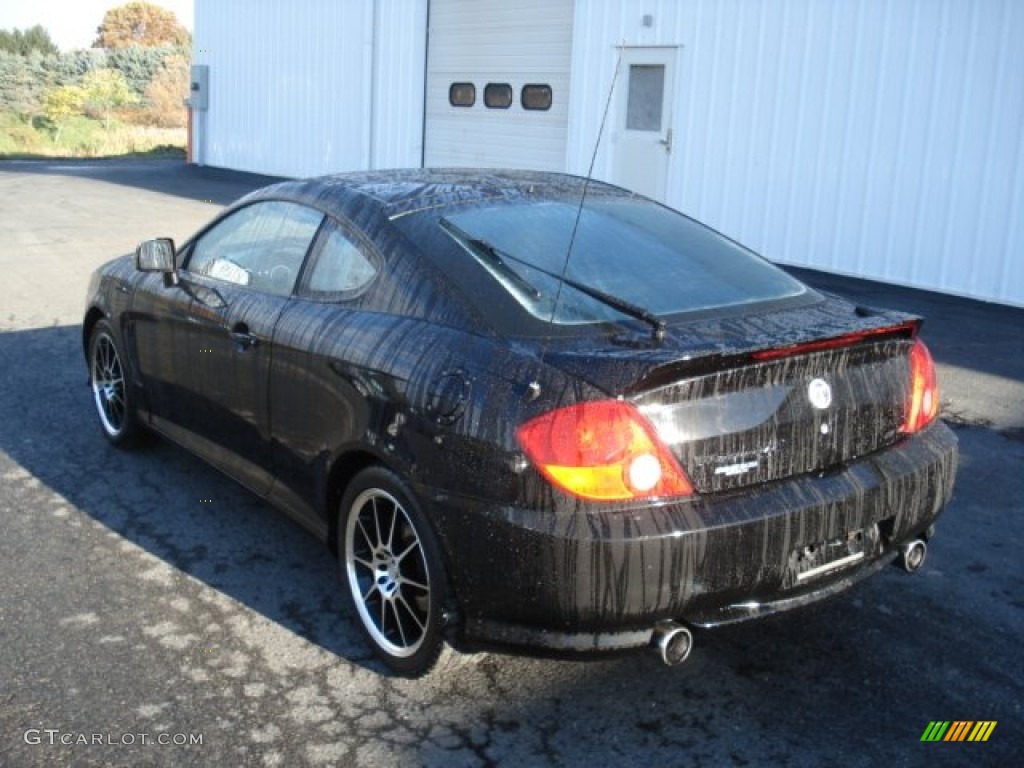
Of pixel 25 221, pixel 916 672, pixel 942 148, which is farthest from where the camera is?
pixel 25 221

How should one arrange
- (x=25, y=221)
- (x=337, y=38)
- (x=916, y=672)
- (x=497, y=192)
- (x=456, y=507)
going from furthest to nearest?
(x=337, y=38), (x=25, y=221), (x=497, y=192), (x=916, y=672), (x=456, y=507)

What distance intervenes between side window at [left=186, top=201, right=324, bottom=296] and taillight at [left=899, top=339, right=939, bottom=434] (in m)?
2.16

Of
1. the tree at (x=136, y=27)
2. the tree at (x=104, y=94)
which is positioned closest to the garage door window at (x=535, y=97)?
the tree at (x=104, y=94)

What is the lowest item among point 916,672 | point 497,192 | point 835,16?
point 916,672

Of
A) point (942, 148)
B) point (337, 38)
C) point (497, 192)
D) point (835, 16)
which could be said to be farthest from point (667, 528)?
point (337, 38)

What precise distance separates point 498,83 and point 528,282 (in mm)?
13185

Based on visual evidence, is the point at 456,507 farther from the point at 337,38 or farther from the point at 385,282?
the point at 337,38

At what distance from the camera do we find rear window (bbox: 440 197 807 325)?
348 centimetres

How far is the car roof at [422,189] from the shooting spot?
3984mm

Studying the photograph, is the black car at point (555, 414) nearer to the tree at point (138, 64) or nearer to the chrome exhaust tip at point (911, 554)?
the chrome exhaust tip at point (911, 554)

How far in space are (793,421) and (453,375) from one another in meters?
0.98

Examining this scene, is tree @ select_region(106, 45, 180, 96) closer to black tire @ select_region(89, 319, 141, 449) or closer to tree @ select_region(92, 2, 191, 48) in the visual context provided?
tree @ select_region(92, 2, 191, 48)

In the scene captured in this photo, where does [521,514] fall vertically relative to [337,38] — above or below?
below

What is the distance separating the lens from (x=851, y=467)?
3.29m
